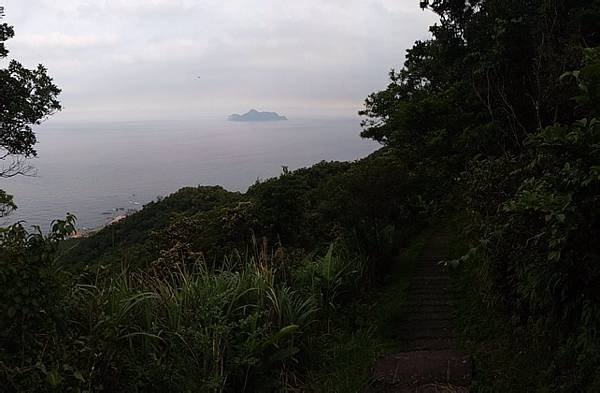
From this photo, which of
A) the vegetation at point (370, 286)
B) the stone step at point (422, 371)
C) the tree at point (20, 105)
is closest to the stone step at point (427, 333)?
the vegetation at point (370, 286)

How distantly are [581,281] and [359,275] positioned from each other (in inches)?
128

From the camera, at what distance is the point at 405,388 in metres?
3.19

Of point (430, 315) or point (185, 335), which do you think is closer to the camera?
point (185, 335)

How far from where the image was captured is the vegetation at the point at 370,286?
2410mm

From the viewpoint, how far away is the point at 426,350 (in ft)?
12.6

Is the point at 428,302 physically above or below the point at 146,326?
below

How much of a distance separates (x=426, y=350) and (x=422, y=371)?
55 cm

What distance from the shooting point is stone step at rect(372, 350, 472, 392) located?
321 cm

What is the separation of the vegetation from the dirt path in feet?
0.48

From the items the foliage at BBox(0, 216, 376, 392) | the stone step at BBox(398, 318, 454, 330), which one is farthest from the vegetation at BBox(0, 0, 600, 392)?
the stone step at BBox(398, 318, 454, 330)

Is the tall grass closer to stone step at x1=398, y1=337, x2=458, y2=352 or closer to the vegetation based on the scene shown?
the vegetation

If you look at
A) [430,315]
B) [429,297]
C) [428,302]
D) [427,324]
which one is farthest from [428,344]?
[429,297]

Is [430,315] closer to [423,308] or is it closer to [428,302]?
[423,308]

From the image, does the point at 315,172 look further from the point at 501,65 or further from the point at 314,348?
the point at 314,348
